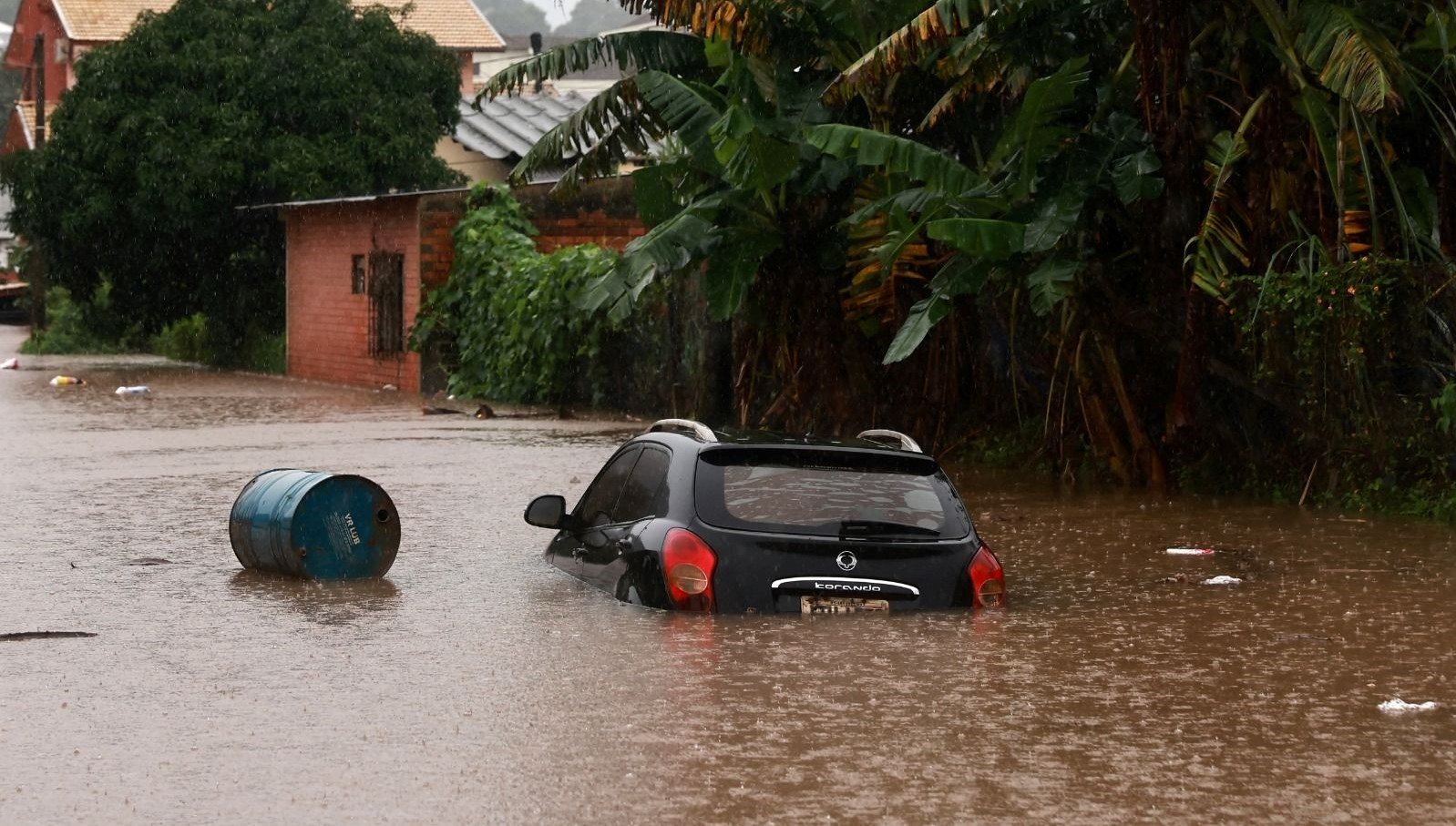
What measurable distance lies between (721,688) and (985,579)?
7.05ft

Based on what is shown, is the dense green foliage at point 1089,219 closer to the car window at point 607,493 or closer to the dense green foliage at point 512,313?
the car window at point 607,493

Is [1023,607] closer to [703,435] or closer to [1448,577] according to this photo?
[703,435]

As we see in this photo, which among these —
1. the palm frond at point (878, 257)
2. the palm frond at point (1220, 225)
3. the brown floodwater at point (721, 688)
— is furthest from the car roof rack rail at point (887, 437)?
the palm frond at point (878, 257)

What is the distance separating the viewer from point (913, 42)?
658 inches

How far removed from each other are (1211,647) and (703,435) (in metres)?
2.67

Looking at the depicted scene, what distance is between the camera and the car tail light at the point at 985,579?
10.5 meters

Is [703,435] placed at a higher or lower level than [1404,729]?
higher

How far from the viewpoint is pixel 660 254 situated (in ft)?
63.5

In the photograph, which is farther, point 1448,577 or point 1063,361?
point 1063,361

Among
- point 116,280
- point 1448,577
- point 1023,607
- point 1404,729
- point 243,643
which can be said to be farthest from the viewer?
point 116,280

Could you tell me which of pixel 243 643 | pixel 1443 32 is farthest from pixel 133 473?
pixel 1443 32

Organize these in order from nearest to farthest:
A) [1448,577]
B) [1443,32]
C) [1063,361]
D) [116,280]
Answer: [1448,577]
[1443,32]
[1063,361]
[116,280]

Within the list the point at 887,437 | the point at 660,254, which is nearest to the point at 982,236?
the point at 660,254

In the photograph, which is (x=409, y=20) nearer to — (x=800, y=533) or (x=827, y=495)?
(x=827, y=495)
